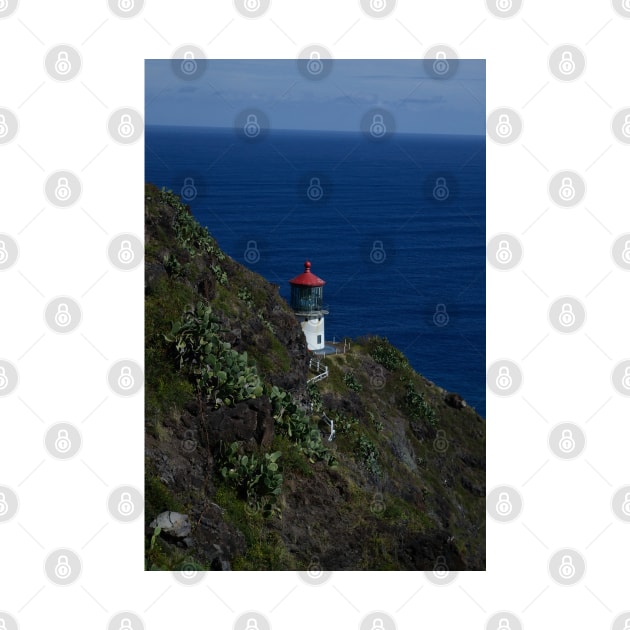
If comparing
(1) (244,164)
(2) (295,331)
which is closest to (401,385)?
(2) (295,331)

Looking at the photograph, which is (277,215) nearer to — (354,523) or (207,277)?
(207,277)

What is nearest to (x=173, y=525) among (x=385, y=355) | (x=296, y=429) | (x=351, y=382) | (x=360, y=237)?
(x=296, y=429)

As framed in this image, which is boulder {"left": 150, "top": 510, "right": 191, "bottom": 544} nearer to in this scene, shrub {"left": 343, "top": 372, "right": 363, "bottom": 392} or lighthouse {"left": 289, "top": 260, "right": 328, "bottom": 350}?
shrub {"left": 343, "top": 372, "right": 363, "bottom": 392}

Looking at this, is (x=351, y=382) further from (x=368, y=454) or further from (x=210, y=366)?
(x=210, y=366)

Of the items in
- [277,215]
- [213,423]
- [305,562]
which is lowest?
[305,562]

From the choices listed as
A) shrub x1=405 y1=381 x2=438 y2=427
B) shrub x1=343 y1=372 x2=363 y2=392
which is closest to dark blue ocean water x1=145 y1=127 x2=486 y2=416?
shrub x1=343 y1=372 x2=363 y2=392

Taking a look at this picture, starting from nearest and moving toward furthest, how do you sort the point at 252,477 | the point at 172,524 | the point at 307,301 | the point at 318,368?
1. the point at 172,524
2. the point at 252,477
3. the point at 318,368
4. the point at 307,301
